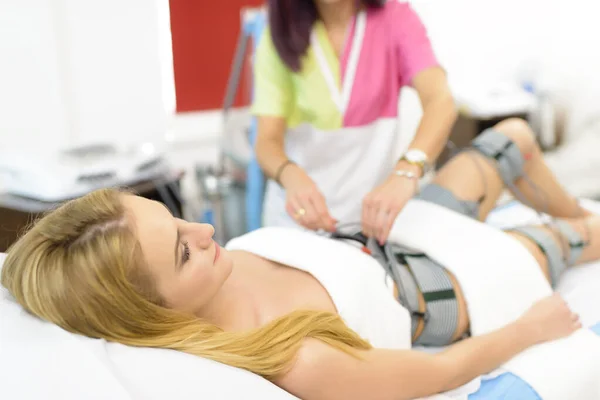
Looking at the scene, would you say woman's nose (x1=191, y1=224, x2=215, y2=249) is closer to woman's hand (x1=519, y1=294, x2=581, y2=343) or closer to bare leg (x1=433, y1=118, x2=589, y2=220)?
woman's hand (x1=519, y1=294, x2=581, y2=343)

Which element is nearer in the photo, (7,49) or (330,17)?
(330,17)

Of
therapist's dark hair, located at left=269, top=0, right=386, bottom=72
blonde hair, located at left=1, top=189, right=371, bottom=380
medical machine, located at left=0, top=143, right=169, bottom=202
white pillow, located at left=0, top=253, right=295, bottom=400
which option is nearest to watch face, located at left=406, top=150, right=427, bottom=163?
therapist's dark hair, located at left=269, top=0, right=386, bottom=72

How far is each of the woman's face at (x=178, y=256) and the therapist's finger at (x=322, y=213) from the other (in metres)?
0.32

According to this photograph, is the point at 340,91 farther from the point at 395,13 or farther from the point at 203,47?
the point at 203,47

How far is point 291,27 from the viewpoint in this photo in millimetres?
1497

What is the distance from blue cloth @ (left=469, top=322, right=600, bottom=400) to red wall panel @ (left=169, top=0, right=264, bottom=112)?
2.10 metres

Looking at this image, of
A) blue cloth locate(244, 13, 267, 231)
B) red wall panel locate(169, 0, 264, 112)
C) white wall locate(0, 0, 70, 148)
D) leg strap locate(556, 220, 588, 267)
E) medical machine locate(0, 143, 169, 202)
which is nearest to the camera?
leg strap locate(556, 220, 588, 267)

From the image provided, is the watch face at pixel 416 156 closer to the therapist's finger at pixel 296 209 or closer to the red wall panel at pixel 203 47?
the therapist's finger at pixel 296 209

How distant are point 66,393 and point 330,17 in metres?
1.15

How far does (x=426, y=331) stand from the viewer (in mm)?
1149

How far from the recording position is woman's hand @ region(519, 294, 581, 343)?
1.08 m

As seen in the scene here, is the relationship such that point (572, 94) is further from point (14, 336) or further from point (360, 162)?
point (14, 336)

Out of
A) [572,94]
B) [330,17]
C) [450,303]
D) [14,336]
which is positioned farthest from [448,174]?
[572,94]

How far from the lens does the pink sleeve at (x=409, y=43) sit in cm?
147
